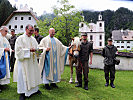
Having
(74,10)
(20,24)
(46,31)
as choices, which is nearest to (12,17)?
(20,24)

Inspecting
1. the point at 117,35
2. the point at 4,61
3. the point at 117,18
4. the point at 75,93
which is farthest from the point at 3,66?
the point at 117,18

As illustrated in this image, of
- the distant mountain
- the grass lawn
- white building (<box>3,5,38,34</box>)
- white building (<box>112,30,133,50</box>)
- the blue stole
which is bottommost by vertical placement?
the grass lawn

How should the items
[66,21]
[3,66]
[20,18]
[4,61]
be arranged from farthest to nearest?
[20,18], [66,21], [4,61], [3,66]

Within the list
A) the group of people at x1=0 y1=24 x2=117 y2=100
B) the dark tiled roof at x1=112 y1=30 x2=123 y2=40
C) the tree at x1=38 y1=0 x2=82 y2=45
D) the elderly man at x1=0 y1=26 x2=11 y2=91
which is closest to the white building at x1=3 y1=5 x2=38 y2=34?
the tree at x1=38 y1=0 x2=82 y2=45

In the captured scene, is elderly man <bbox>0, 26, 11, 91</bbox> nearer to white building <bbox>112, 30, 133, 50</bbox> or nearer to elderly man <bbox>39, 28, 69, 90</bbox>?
elderly man <bbox>39, 28, 69, 90</bbox>

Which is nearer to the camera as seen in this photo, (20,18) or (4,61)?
(4,61)

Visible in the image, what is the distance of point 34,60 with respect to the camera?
4.80 meters

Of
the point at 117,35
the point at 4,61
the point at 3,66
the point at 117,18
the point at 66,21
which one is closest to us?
the point at 3,66

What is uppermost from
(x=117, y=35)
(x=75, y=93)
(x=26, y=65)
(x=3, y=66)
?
(x=117, y=35)

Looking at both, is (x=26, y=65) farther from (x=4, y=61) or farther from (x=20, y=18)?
(x=20, y=18)

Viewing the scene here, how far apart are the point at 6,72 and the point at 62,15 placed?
946 cm

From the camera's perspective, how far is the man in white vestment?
14.4 feet

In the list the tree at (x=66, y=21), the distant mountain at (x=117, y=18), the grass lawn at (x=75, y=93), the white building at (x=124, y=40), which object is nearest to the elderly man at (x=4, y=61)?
the grass lawn at (x=75, y=93)

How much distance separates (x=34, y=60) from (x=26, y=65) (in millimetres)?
387
